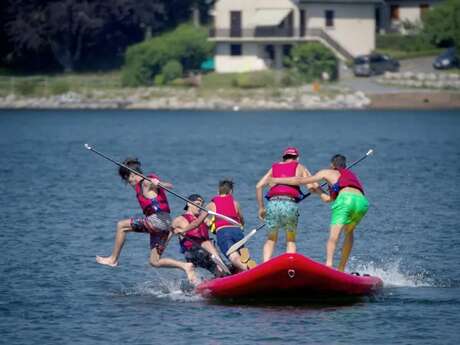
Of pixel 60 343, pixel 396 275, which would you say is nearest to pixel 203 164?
pixel 396 275

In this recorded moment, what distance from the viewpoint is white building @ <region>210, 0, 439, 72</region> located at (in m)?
83.5

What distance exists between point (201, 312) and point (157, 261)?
1.45 meters

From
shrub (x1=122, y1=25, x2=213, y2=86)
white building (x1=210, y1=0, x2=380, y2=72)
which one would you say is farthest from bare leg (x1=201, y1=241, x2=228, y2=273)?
white building (x1=210, y1=0, x2=380, y2=72)

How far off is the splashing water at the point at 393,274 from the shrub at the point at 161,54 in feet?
182

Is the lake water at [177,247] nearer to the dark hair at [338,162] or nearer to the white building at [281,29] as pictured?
the dark hair at [338,162]

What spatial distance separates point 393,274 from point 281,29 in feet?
202

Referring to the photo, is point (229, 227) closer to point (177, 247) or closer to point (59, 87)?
point (177, 247)

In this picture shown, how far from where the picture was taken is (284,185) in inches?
800

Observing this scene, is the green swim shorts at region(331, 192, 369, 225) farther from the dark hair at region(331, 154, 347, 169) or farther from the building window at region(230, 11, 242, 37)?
the building window at region(230, 11, 242, 37)

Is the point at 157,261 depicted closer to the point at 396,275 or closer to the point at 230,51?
the point at 396,275

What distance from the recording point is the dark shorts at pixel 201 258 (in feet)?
68.4

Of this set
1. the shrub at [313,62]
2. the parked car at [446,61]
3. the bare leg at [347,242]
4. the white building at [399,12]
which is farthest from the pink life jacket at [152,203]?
the white building at [399,12]

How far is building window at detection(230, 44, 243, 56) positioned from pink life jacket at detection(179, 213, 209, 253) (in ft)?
209

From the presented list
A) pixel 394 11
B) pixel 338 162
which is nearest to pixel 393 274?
pixel 338 162
